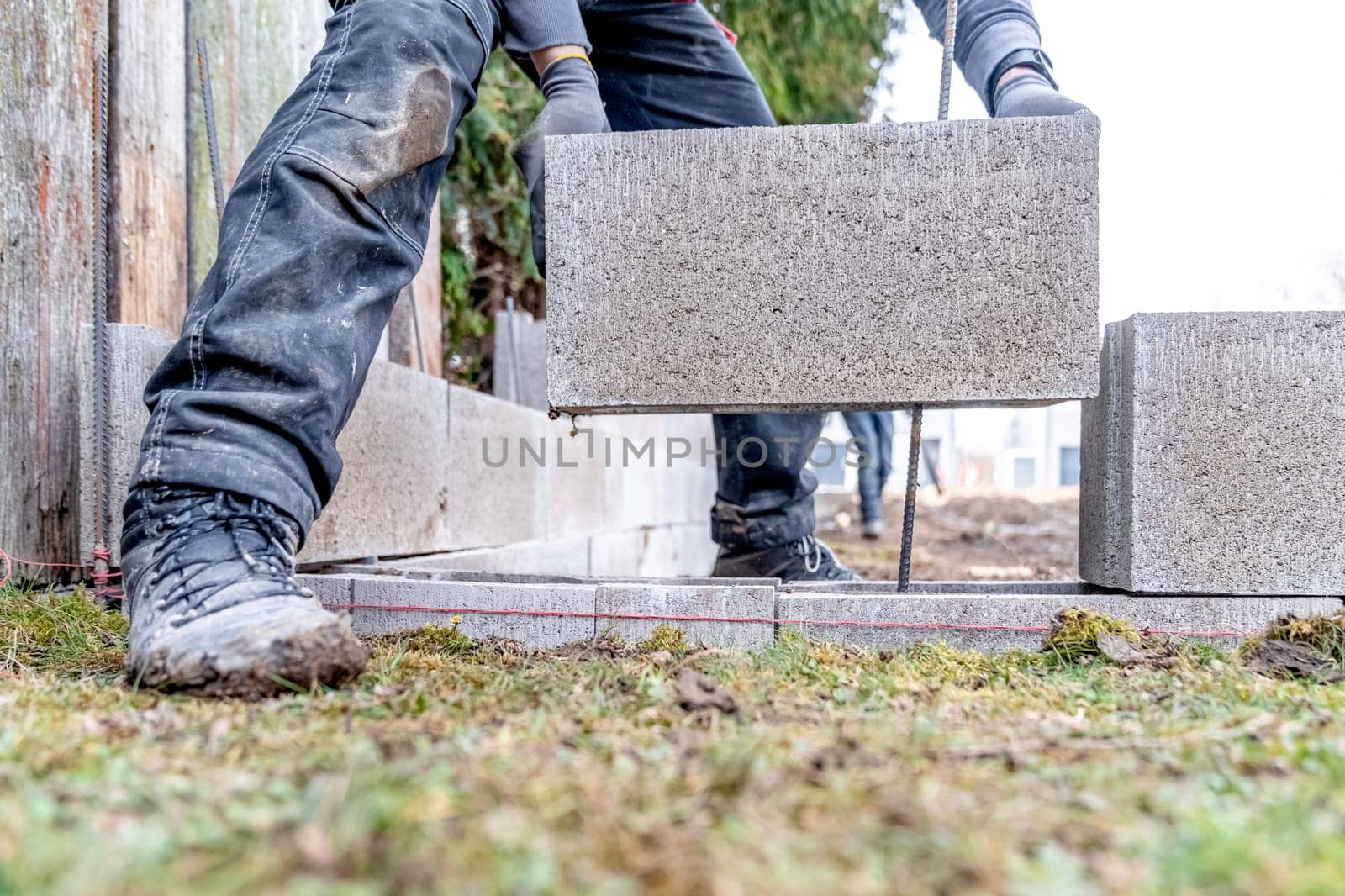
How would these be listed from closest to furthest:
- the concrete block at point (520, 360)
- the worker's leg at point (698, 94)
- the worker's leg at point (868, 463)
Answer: the worker's leg at point (698, 94)
the concrete block at point (520, 360)
the worker's leg at point (868, 463)

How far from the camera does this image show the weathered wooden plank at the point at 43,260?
2.07m

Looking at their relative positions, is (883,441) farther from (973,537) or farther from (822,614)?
(822,614)

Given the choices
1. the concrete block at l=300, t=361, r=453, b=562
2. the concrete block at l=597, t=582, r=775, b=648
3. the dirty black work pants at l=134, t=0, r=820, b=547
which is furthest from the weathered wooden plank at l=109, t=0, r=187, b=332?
the concrete block at l=597, t=582, r=775, b=648

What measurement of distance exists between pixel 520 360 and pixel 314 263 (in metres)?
3.52

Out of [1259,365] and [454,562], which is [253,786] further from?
[454,562]

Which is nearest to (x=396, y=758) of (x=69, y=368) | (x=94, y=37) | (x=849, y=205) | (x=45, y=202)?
(x=849, y=205)

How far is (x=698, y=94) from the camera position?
268 centimetres

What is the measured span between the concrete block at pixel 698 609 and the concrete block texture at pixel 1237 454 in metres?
0.72

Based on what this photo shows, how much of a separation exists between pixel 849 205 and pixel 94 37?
1.78 meters

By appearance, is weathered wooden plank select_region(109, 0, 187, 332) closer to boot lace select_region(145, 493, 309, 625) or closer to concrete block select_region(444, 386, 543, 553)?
concrete block select_region(444, 386, 543, 553)

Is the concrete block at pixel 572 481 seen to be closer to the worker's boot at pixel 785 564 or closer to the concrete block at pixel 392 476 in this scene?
the concrete block at pixel 392 476

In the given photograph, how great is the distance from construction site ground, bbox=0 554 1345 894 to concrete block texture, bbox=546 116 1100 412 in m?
0.60

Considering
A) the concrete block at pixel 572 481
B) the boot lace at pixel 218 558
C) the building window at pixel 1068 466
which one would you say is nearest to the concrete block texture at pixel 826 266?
the boot lace at pixel 218 558

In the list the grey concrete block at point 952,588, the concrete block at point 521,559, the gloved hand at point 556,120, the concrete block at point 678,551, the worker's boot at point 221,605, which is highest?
the gloved hand at point 556,120
